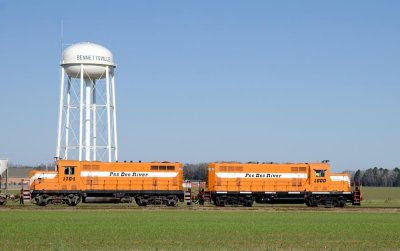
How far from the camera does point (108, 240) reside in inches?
1145

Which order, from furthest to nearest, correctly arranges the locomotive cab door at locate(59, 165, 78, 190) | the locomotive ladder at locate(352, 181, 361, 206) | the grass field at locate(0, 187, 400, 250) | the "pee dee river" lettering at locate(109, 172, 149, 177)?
the locomotive ladder at locate(352, 181, 361, 206) < the "pee dee river" lettering at locate(109, 172, 149, 177) < the locomotive cab door at locate(59, 165, 78, 190) < the grass field at locate(0, 187, 400, 250)

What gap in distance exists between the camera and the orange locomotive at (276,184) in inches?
2185

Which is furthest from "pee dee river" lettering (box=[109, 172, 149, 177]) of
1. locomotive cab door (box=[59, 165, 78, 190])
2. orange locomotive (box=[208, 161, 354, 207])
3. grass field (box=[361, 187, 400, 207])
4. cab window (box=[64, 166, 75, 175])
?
grass field (box=[361, 187, 400, 207])

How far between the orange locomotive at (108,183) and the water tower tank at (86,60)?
18306 mm

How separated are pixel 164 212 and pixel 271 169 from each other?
1153 centimetres

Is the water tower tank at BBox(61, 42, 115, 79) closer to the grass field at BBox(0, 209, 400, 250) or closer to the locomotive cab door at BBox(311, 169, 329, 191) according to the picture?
the locomotive cab door at BBox(311, 169, 329, 191)

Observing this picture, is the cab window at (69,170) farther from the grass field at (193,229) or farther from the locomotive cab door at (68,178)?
the grass field at (193,229)

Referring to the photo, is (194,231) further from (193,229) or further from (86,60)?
(86,60)

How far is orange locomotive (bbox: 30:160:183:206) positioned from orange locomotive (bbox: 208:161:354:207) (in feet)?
10.1

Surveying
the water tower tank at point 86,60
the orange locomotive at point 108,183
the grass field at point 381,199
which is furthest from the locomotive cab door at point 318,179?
the water tower tank at point 86,60

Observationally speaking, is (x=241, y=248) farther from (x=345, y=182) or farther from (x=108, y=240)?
(x=345, y=182)

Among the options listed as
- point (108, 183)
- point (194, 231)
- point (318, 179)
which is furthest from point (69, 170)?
point (194, 231)

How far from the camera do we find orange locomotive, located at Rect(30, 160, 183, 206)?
176 feet

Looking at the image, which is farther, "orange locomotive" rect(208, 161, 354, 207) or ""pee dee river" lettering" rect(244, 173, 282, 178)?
""pee dee river" lettering" rect(244, 173, 282, 178)
